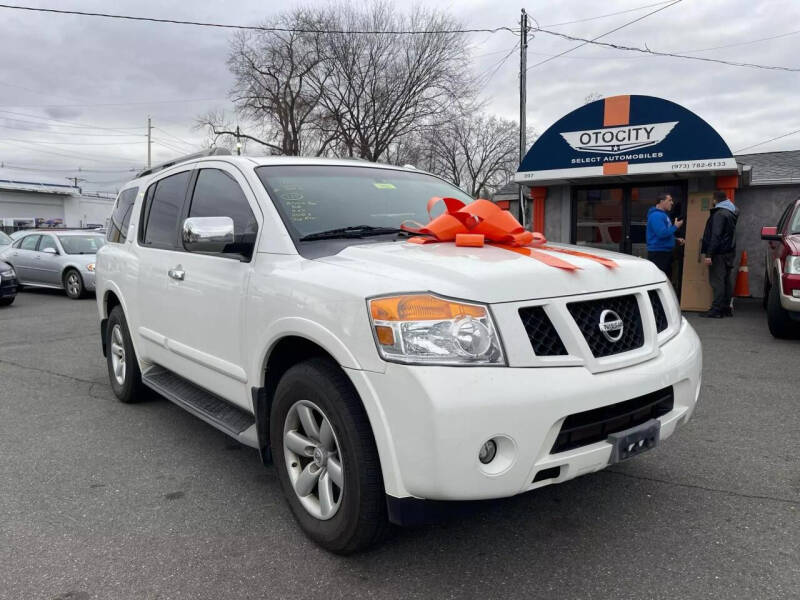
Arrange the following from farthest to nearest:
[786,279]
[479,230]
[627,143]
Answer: [627,143]
[786,279]
[479,230]

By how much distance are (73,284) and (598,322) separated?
531 inches

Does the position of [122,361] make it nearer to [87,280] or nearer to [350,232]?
[350,232]

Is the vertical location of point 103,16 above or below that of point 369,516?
above

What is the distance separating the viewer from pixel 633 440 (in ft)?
7.91

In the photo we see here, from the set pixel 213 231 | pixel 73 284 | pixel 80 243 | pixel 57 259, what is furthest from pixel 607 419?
pixel 80 243

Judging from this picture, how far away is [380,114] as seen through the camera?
3250cm

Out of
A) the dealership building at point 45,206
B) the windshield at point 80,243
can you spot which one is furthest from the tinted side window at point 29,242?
the dealership building at point 45,206

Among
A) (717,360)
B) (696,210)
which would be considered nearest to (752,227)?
(696,210)

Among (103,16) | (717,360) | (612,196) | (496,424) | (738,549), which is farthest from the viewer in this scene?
(103,16)

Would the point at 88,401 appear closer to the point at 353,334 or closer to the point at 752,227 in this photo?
the point at 353,334

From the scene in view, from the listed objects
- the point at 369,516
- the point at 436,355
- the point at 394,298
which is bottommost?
the point at 369,516

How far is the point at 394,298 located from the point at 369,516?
833 millimetres

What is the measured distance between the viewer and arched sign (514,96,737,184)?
9.32m

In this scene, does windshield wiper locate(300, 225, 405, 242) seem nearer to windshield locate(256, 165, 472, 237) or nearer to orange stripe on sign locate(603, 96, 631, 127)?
windshield locate(256, 165, 472, 237)
